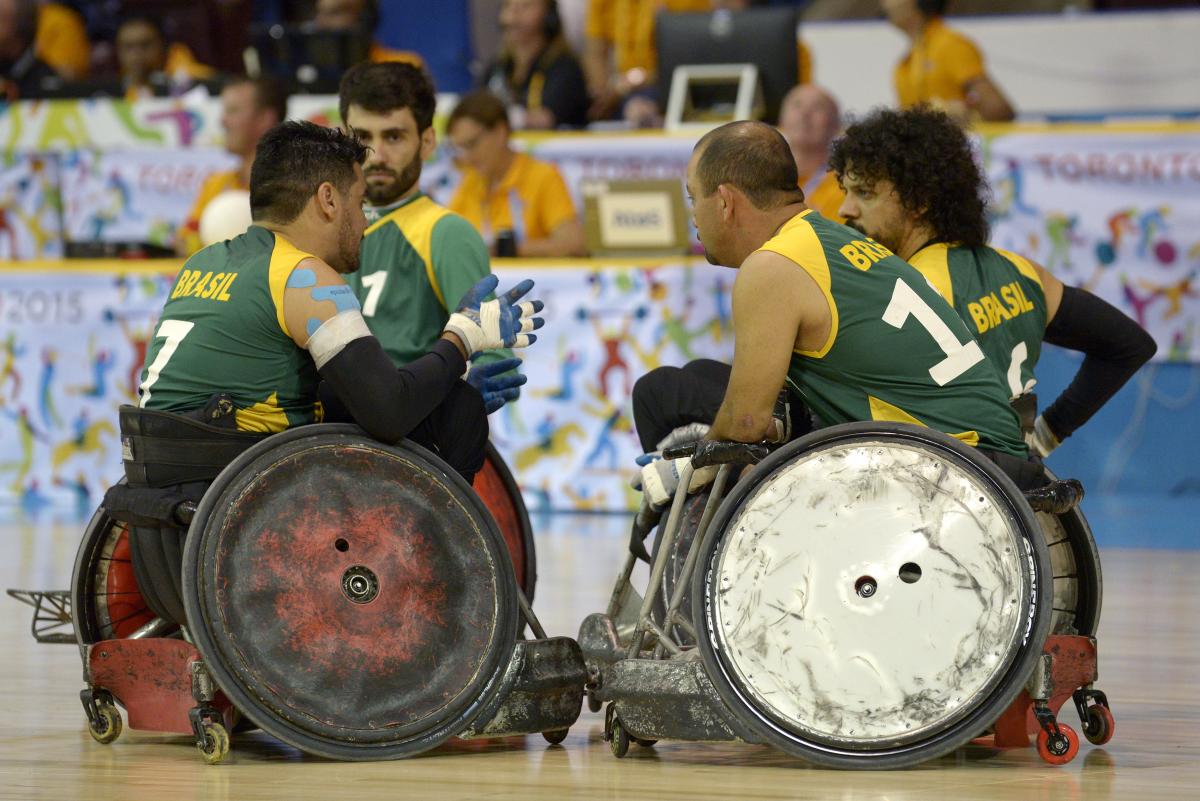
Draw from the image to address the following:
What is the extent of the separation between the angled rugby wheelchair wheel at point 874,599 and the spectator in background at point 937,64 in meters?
5.75

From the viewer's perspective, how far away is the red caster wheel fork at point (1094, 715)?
3.90 meters

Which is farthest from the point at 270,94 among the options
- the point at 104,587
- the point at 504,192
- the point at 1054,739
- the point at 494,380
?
the point at 1054,739

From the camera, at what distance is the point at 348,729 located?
373 centimetres

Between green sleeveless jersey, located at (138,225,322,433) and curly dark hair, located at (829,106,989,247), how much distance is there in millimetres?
1338

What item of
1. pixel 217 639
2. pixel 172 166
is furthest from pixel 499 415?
pixel 217 639

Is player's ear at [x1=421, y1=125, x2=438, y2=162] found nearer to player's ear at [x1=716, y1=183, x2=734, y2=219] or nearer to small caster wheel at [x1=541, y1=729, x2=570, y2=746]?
player's ear at [x1=716, y1=183, x2=734, y2=219]

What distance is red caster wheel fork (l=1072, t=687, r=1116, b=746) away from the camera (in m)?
3.90

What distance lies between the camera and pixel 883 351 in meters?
3.80

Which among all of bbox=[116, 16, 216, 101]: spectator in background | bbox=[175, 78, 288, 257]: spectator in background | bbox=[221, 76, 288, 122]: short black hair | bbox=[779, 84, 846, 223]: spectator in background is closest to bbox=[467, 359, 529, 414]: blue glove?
bbox=[779, 84, 846, 223]: spectator in background

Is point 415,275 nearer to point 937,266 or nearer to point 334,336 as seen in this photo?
point 334,336

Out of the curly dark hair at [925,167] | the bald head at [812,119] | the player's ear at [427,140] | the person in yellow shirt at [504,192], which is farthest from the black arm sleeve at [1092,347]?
the person in yellow shirt at [504,192]

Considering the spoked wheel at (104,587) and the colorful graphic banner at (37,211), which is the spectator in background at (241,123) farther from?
the spoked wheel at (104,587)

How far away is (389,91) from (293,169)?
1.01 metres

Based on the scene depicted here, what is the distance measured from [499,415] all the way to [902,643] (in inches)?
197
